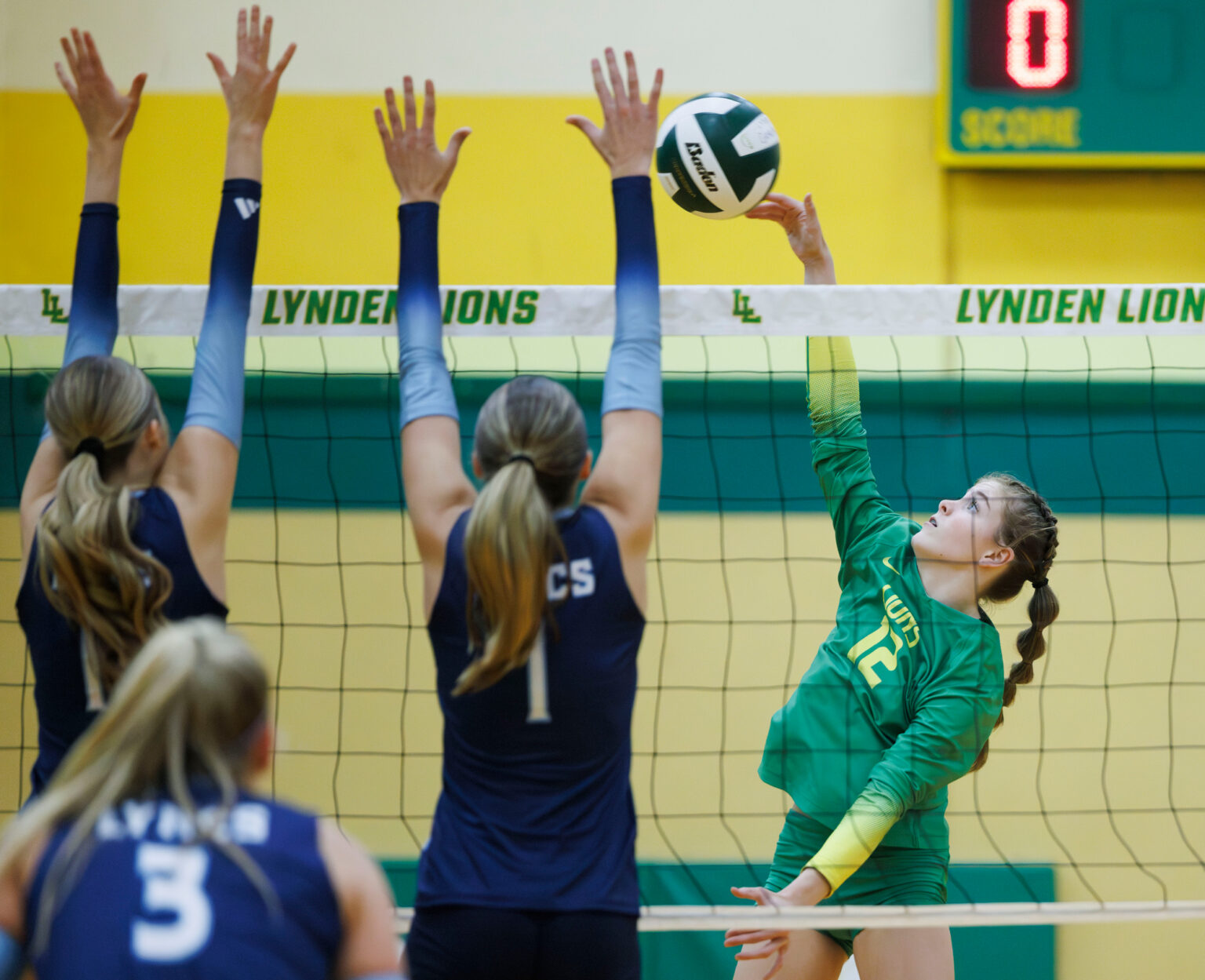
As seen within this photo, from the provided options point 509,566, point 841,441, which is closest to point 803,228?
point 841,441

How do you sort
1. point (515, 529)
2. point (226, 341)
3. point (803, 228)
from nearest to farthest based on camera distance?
point (515, 529) < point (226, 341) < point (803, 228)

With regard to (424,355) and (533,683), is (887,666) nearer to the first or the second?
(533,683)

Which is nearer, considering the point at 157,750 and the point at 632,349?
the point at 157,750

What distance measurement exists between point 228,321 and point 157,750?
3.70 ft

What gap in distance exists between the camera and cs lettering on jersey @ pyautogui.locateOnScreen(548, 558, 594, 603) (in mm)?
1944

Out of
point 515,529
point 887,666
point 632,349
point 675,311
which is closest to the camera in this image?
point 515,529

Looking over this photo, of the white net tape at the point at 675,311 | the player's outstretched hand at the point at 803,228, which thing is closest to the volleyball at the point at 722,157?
the player's outstretched hand at the point at 803,228

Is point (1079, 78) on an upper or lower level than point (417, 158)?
upper

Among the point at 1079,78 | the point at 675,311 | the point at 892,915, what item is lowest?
the point at 892,915

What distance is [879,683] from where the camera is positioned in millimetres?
2885

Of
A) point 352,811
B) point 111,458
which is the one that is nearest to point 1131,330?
point 111,458

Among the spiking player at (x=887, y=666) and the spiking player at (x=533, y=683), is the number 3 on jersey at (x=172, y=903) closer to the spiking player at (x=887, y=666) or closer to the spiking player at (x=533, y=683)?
the spiking player at (x=533, y=683)

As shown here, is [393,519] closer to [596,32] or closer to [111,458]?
[596,32]

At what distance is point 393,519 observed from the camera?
4.76m
